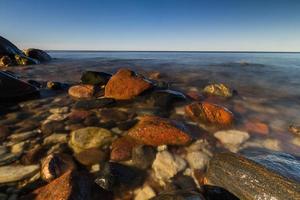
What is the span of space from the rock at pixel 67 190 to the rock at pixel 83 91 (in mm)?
5180

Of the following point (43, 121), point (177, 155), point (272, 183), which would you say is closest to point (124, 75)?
point (43, 121)

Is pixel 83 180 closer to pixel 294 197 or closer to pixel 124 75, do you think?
pixel 294 197

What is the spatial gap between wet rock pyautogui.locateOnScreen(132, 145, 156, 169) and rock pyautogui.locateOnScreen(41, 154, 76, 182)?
1073mm

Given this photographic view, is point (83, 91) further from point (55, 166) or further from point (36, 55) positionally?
point (36, 55)

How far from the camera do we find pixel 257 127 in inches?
229

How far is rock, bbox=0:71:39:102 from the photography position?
7296 mm

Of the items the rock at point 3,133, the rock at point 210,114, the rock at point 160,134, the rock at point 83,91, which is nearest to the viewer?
the rock at point 160,134

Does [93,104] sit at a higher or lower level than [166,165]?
higher

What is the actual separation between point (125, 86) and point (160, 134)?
11.5 ft

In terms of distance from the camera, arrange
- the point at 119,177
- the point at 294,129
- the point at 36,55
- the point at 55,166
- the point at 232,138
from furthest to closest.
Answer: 1. the point at 36,55
2. the point at 294,129
3. the point at 232,138
4. the point at 55,166
5. the point at 119,177

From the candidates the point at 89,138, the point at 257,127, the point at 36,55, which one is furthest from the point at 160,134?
the point at 36,55

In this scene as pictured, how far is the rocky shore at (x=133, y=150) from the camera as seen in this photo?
3037 mm

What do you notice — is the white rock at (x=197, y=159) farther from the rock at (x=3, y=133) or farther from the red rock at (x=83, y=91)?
the red rock at (x=83, y=91)

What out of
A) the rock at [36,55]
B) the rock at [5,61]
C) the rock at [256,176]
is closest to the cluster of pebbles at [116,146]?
the rock at [256,176]
